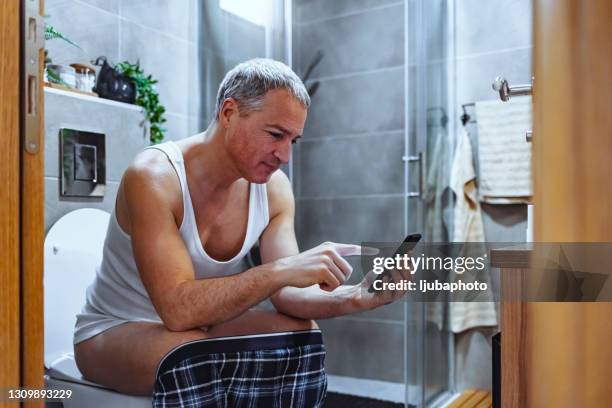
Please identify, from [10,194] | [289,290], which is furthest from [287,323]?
[10,194]

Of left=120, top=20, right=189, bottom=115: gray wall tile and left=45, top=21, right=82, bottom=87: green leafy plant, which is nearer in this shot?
left=45, top=21, right=82, bottom=87: green leafy plant

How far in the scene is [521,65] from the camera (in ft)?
4.58

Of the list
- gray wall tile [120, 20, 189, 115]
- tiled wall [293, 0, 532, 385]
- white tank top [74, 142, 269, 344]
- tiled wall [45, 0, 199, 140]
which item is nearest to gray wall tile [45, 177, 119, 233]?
white tank top [74, 142, 269, 344]

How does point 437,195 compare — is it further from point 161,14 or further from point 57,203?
point 57,203

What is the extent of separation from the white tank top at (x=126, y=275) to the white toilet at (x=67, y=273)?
4.2 inches

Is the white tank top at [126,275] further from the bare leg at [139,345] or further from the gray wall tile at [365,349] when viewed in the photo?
the gray wall tile at [365,349]

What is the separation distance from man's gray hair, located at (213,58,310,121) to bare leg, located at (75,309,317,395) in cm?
37

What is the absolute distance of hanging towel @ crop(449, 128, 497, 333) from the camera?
161 cm

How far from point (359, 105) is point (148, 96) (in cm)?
78

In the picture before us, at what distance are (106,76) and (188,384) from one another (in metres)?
0.81

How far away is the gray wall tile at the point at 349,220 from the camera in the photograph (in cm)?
189

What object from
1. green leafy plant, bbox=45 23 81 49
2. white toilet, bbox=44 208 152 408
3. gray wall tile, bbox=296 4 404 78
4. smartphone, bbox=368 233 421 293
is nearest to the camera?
smartphone, bbox=368 233 421 293

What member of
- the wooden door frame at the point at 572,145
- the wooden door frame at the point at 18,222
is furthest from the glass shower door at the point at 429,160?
the wooden door frame at the point at 572,145

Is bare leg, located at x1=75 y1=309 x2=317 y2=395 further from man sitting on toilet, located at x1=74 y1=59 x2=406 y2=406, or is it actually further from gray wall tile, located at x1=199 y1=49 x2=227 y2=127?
gray wall tile, located at x1=199 y1=49 x2=227 y2=127
